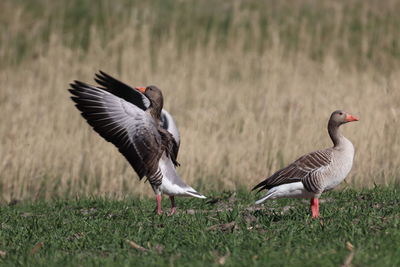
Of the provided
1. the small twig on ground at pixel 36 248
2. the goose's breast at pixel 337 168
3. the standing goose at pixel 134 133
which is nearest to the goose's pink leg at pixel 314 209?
the goose's breast at pixel 337 168

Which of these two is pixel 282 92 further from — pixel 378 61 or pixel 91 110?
pixel 91 110

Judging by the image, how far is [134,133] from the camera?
10.2 metres

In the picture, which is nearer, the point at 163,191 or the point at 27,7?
the point at 163,191

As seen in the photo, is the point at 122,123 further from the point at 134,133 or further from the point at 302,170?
the point at 302,170

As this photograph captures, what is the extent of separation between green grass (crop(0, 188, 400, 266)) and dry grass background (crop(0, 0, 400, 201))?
85.0 inches

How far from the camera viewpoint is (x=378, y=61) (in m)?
21.3

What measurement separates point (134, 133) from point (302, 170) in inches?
92.1

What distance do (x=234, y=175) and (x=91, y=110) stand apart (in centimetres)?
407

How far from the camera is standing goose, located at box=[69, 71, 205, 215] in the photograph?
10.1 m

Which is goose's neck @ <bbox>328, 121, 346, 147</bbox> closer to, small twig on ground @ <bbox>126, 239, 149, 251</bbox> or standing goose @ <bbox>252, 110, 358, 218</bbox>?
standing goose @ <bbox>252, 110, 358, 218</bbox>

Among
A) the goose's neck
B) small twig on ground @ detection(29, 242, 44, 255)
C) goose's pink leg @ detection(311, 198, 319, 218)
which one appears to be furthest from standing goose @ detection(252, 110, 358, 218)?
small twig on ground @ detection(29, 242, 44, 255)

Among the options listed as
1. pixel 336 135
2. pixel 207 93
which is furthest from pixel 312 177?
pixel 207 93

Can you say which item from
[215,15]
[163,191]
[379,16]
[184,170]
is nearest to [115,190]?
[184,170]

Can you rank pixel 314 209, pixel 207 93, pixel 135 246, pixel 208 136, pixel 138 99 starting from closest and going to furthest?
1. pixel 135 246
2. pixel 314 209
3. pixel 138 99
4. pixel 208 136
5. pixel 207 93
